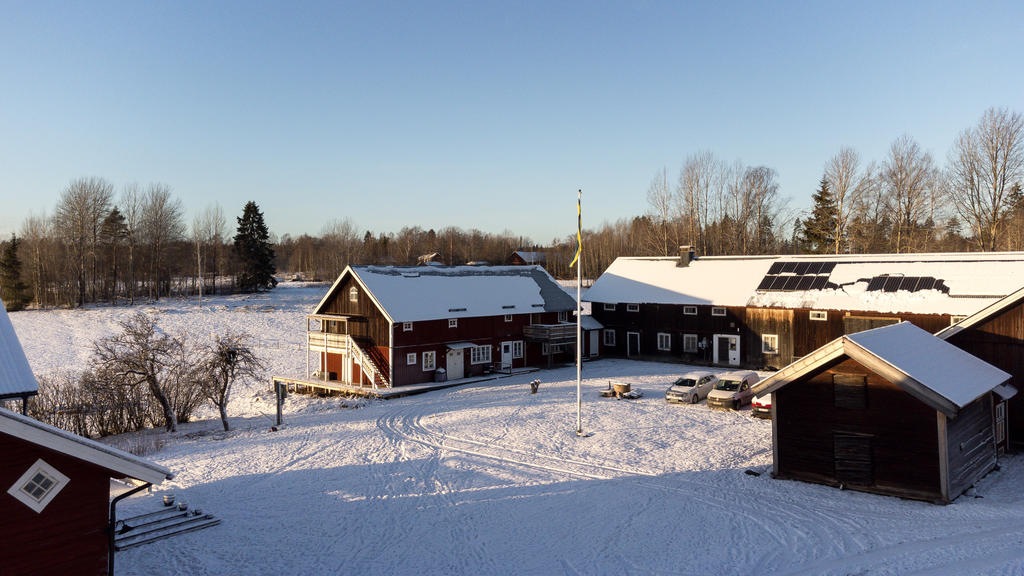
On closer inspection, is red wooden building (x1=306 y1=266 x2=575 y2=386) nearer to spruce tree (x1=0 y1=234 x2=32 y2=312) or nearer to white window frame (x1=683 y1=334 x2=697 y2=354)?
white window frame (x1=683 y1=334 x2=697 y2=354)

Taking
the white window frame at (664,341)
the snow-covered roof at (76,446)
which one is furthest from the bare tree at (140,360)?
the white window frame at (664,341)

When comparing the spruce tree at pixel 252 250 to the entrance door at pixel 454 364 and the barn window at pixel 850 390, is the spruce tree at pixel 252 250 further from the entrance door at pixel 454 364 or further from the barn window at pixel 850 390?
the barn window at pixel 850 390

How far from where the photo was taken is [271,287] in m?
80.5

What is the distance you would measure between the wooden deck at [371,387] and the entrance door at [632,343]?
8.46 meters

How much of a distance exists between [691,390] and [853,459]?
1097 cm

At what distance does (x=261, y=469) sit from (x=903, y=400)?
18.5 meters

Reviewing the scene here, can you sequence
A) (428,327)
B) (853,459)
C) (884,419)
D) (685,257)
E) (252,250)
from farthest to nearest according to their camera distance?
(252,250)
(685,257)
(428,327)
(853,459)
(884,419)

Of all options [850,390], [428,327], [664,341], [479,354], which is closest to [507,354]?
[479,354]

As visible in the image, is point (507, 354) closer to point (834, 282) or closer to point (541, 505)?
point (834, 282)

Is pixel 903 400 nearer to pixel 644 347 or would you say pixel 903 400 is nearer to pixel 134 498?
pixel 134 498

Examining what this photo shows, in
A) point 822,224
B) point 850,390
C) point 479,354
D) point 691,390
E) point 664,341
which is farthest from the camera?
point 822,224

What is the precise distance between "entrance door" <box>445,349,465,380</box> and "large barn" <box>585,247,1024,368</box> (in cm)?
1241

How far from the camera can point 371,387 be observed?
33.4 meters

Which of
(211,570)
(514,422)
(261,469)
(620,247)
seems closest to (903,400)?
(514,422)
